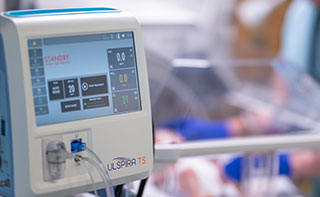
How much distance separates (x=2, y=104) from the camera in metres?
0.66

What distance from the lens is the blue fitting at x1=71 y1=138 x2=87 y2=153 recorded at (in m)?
0.69

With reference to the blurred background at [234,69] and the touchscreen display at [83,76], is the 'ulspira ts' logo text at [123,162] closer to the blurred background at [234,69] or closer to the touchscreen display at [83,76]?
the touchscreen display at [83,76]

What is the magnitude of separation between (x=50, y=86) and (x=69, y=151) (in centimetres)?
10

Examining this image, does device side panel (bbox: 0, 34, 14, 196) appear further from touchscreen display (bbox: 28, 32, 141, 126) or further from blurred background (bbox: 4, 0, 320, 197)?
blurred background (bbox: 4, 0, 320, 197)

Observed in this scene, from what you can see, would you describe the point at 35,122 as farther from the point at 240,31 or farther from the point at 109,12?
the point at 240,31

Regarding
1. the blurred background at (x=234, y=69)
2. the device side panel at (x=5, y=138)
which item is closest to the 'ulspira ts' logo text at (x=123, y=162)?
the device side panel at (x=5, y=138)

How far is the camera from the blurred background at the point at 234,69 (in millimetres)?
1505

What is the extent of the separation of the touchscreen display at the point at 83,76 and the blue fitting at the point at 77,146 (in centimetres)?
3

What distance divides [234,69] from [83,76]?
207cm

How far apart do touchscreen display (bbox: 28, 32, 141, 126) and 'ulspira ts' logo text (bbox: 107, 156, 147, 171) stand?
8 cm

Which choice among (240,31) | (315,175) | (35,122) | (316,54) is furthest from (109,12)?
(240,31)

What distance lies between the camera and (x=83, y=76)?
689mm

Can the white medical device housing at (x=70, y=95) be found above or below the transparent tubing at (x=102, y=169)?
above

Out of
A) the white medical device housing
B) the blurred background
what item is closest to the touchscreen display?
the white medical device housing
